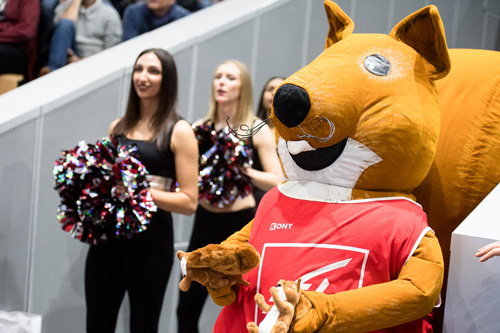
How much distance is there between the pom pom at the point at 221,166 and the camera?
3.26 m

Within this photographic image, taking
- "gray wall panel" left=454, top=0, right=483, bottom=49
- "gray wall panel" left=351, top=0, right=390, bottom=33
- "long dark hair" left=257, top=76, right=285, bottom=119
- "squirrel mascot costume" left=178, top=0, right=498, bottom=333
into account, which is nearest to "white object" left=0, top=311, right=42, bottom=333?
"long dark hair" left=257, top=76, right=285, bottom=119

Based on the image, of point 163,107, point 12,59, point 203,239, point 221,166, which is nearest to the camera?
point 163,107

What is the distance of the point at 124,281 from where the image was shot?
9.53ft

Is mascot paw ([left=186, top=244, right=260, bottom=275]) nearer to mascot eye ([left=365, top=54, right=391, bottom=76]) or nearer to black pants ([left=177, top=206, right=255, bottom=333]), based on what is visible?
mascot eye ([left=365, top=54, right=391, bottom=76])

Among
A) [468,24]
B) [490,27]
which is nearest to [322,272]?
[468,24]

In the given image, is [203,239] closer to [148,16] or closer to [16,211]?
[16,211]

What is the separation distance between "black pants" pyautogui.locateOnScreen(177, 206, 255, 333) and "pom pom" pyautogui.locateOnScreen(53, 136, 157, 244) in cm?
60

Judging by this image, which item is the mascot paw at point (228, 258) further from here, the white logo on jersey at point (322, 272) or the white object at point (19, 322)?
the white object at point (19, 322)

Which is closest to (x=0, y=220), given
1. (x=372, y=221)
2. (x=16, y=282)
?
(x=16, y=282)

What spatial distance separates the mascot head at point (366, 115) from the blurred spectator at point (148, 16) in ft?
10.4

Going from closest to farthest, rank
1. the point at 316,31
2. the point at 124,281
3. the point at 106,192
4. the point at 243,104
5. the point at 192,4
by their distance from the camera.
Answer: the point at 106,192, the point at 124,281, the point at 243,104, the point at 316,31, the point at 192,4

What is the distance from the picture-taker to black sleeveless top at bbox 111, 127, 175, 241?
2.91m

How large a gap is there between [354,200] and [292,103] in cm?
Answer: 30

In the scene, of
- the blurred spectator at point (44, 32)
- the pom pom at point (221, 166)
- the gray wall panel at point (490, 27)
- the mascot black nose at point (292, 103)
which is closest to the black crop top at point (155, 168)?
the pom pom at point (221, 166)
